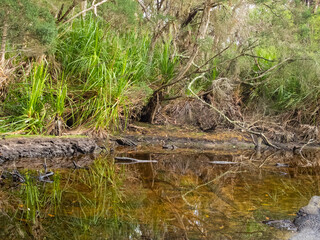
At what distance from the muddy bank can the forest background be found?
0.34m

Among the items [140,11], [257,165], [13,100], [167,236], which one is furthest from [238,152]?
[167,236]

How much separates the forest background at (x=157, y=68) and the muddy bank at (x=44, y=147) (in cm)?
34

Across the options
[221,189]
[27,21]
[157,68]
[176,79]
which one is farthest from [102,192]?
[157,68]

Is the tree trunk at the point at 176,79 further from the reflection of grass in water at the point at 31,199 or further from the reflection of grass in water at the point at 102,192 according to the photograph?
the reflection of grass in water at the point at 31,199

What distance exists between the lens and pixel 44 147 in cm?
436

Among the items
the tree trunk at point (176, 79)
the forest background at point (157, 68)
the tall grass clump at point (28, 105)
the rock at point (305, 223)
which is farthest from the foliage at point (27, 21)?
the rock at point (305, 223)

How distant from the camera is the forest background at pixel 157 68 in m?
4.85

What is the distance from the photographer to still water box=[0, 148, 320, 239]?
88.7 inches

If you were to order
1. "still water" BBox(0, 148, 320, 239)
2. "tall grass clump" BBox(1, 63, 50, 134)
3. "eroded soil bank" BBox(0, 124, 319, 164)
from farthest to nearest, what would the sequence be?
"tall grass clump" BBox(1, 63, 50, 134)
"eroded soil bank" BBox(0, 124, 319, 164)
"still water" BBox(0, 148, 320, 239)

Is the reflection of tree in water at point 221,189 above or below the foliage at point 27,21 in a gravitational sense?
below

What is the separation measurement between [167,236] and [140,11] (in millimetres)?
4510

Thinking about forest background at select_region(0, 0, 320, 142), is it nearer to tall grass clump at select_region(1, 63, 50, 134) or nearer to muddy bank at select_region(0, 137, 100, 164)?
tall grass clump at select_region(1, 63, 50, 134)

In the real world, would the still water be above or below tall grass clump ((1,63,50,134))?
below

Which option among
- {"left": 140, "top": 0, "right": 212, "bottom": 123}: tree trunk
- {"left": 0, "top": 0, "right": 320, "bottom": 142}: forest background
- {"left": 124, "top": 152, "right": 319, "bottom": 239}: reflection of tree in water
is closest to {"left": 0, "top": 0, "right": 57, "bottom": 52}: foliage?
{"left": 0, "top": 0, "right": 320, "bottom": 142}: forest background
